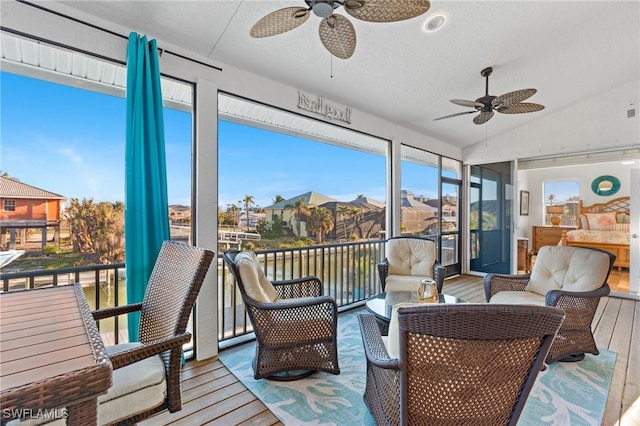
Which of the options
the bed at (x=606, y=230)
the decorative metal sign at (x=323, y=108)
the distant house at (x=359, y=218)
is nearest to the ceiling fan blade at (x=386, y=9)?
the decorative metal sign at (x=323, y=108)

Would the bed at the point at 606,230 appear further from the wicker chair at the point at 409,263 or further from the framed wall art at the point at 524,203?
the wicker chair at the point at 409,263

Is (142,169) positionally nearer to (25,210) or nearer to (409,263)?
(25,210)

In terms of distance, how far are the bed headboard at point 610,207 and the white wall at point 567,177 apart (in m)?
0.10

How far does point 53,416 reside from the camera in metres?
1.01

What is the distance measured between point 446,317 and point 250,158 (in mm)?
3354

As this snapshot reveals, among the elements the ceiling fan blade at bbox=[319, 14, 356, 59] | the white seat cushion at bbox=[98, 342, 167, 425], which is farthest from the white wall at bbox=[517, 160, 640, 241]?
the white seat cushion at bbox=[98, 342, 167, 425]

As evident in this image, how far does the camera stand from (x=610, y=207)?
6805mm

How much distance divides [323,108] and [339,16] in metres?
1.84

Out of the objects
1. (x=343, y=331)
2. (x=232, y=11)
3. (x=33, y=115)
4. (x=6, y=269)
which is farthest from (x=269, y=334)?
(x=232, y=11)

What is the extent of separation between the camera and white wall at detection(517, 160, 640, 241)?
22.0 feet

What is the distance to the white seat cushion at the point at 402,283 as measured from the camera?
137 inches

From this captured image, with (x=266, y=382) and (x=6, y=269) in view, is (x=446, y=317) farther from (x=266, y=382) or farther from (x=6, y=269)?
(x=6, y=269)

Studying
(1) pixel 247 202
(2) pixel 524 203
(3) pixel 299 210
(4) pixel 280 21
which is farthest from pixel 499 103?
(2) pixel 524 203

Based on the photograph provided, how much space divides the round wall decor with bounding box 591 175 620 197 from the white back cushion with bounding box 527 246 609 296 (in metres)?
5.84
